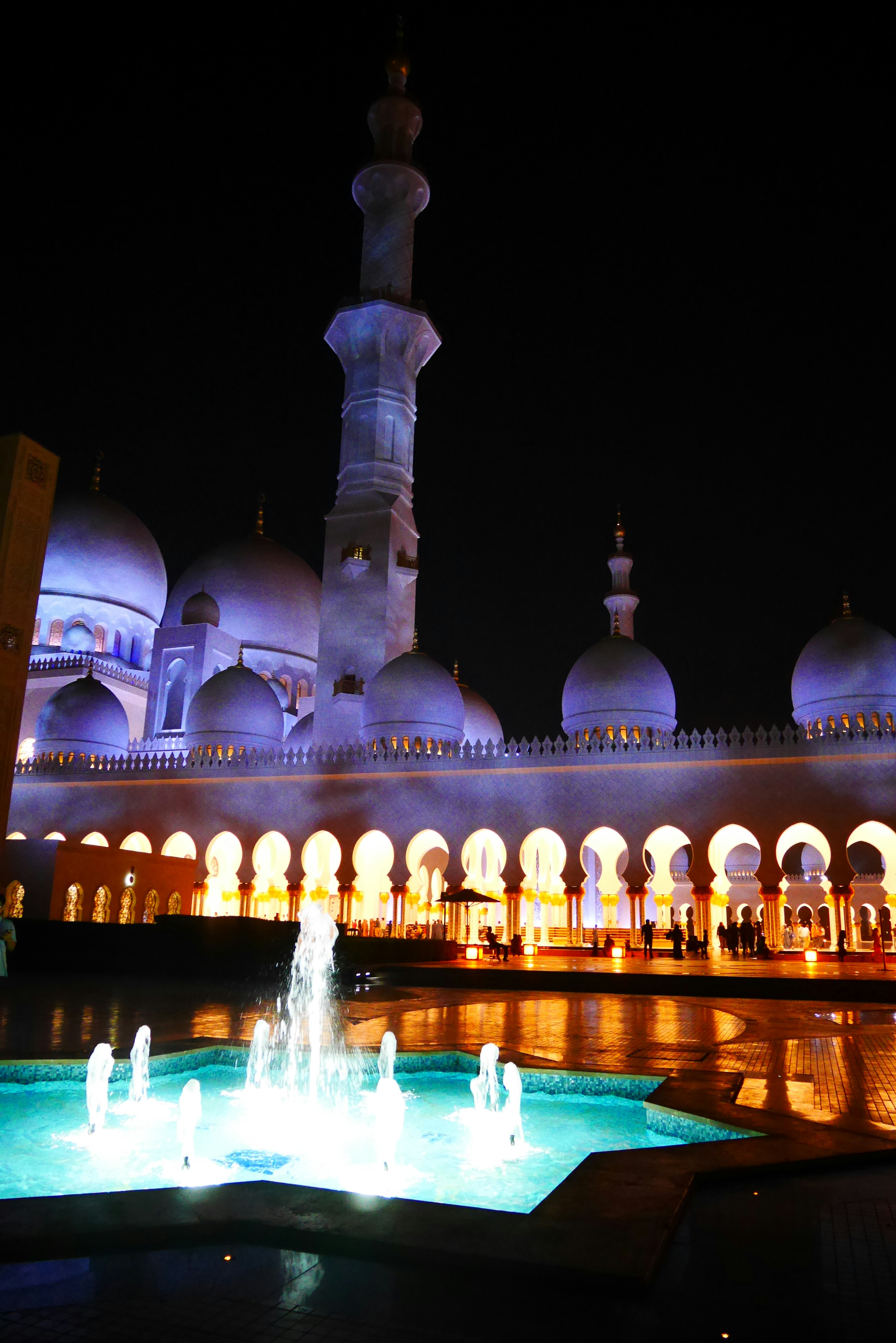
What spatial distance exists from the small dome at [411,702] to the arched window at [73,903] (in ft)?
21.2

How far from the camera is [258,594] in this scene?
2581 centimetres

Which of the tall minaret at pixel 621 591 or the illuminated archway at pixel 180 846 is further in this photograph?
the tall minaret at pixel 621 591

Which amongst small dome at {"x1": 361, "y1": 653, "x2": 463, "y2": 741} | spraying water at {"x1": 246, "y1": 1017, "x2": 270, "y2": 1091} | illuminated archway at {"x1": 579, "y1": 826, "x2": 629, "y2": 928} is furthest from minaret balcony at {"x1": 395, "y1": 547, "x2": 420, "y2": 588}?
spraying water at {"x1": 246, "y1": 1017, "x2": 270, "y2": 1091}

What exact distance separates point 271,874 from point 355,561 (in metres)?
6.98

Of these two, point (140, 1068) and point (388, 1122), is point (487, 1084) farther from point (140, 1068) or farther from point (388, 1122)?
point (140, 1068)

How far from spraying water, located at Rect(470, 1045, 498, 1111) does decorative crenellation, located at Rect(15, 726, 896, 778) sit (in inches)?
497

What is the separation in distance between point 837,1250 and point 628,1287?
0.64m

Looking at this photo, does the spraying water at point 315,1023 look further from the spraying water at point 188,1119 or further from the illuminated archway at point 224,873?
the illuminated archway at point 224,873

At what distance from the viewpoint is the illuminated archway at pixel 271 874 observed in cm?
1919

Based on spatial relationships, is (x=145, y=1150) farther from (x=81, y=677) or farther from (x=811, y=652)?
(x=81, y=677)

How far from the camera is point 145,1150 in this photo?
145 inches

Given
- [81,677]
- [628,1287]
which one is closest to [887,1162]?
[628,1287]

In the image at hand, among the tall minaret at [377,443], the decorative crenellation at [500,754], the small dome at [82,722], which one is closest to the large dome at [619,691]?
the decorative crenellation at [500,754]

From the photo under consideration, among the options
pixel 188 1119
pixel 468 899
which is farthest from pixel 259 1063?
pixel 468 899
